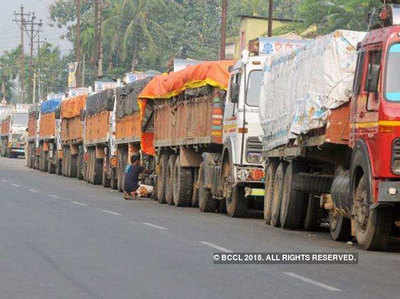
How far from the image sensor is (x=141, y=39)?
116 meters

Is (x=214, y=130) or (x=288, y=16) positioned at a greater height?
(x=288, y=16)

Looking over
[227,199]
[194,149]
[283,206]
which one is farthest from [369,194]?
[194,149]

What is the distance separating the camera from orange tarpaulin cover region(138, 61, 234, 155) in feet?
92.0

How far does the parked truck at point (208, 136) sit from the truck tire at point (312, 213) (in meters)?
3.06

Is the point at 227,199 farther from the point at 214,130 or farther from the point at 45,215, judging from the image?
the point at 45,215

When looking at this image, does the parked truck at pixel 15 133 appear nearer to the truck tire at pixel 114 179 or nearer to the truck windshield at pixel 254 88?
the truck tire at pixel 114 179

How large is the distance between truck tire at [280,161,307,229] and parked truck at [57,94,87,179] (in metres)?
30.2

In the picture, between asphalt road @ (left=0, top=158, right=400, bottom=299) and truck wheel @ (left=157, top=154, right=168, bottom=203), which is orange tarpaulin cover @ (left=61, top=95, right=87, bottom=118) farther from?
asphalt road @ (left=0, top=158, right=400, bottom=299)

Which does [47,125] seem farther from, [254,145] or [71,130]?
[254,145]

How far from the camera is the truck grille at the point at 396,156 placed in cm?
1653

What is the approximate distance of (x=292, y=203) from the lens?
21781 millimetres

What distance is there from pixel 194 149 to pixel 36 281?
18610 mm

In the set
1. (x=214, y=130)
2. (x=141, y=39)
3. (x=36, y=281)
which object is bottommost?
(x=36, y=281)

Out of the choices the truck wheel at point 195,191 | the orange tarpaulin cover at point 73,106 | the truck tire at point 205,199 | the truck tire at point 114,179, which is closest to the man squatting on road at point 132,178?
the truck wheel at point 195,191
